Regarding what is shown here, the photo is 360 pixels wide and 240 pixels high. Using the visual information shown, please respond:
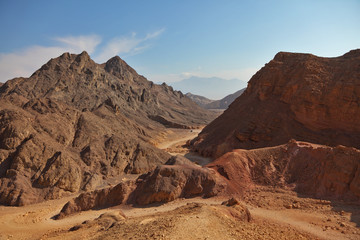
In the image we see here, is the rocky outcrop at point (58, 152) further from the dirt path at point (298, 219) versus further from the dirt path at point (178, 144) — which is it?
the dirt path at point (298, 219)

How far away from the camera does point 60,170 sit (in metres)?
20.5

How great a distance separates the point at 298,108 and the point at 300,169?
13.7m

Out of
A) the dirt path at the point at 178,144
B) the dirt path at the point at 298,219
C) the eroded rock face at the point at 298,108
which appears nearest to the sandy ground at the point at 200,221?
the dirt path at the point at 298,219

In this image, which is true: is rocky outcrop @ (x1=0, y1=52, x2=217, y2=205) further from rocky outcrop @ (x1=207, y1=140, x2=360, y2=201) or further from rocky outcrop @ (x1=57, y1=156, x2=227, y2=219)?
rocky outcrop @ (x1=207, y1=140, x2=360, y2=201)

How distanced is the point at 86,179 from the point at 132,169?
483cm

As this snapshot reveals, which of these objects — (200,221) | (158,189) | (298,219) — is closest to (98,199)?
(158,189)

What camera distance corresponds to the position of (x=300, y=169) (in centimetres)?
1842

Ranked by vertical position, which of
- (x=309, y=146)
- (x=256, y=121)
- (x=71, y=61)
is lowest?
(x=309, y=146)

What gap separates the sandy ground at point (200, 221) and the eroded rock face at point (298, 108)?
13.7m

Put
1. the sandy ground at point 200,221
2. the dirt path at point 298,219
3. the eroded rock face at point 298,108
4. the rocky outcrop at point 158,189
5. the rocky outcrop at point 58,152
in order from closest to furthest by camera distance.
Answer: the sandy ground at point 200,221
the dirt path at point 298,219
the rocky outcrop at point 158,189
the rocky outcrop at point 58,152
the eroded rock face at point 298,108

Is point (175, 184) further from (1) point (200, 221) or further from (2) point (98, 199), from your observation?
(1) point (200, 221)

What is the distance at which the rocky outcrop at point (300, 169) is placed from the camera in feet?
53.9

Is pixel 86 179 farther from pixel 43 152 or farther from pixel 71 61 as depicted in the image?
pixel 71 61

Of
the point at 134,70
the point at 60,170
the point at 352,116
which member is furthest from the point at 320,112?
the point at 134,70
